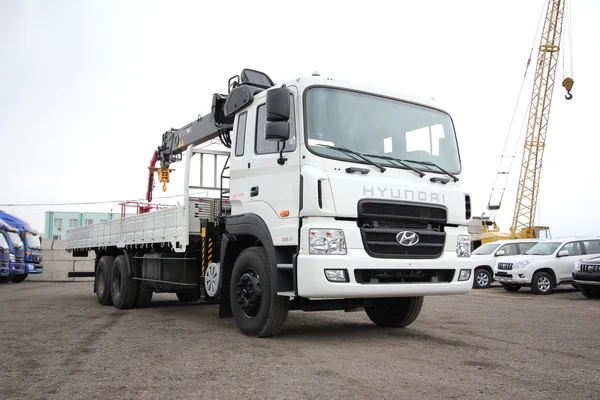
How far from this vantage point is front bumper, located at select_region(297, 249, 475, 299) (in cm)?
588

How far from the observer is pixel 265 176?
684 centimetres

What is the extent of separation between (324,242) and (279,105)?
1.58m

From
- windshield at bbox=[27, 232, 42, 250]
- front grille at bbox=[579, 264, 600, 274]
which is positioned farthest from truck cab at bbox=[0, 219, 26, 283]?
front grille at bbox=[579, 264, 600, 274]

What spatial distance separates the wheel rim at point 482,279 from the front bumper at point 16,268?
1793 cm

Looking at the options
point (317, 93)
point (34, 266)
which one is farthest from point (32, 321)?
point (34, 266)

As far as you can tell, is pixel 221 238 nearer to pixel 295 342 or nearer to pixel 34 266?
pixel 295 342

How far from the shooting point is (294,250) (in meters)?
6.36

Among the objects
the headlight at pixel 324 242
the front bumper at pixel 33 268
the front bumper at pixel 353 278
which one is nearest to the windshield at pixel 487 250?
the front bumper at pixel 353 278

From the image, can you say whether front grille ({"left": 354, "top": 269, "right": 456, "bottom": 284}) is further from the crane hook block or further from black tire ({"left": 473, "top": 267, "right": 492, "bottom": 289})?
the crane hook block

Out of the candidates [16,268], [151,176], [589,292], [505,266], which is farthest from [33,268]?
[589,292]

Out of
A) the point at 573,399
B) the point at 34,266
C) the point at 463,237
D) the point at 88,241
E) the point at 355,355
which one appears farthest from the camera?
the point at 34,266

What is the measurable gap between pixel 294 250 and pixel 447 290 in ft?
6.24

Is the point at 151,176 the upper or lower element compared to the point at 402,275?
upper

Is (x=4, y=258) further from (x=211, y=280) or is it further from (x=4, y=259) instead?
(x=211, y=280)
